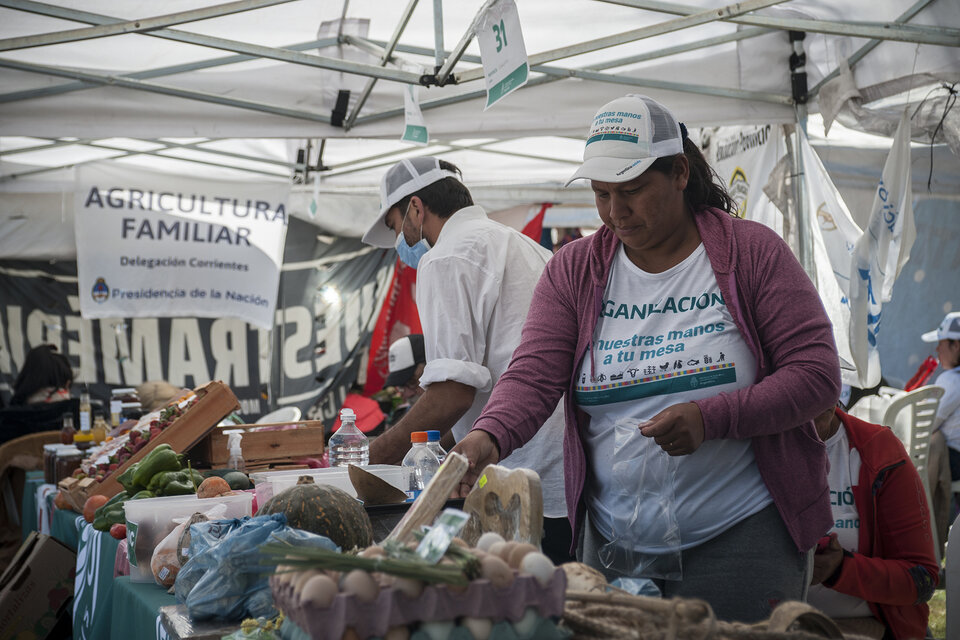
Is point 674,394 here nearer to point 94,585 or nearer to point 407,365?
point 94,585

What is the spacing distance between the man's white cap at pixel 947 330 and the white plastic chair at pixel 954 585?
12.5 ft

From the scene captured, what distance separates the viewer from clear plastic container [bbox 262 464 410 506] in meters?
2.41

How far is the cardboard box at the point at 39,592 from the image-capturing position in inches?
140

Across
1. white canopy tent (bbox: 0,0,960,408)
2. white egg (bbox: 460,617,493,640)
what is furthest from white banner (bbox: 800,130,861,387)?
white egg (bbox: 460,617,493,640)

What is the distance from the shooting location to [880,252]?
13.7ft

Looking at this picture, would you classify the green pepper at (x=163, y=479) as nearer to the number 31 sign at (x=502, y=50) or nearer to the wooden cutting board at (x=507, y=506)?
the wooden cutting board at (x=507, y=506)

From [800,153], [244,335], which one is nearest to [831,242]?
[800,153]

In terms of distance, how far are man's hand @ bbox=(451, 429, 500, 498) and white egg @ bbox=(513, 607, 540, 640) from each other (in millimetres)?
609

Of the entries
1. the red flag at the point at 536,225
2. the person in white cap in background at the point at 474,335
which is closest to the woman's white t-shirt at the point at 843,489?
the person in white cap in background at the point at 474,335

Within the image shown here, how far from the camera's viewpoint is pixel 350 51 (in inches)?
205

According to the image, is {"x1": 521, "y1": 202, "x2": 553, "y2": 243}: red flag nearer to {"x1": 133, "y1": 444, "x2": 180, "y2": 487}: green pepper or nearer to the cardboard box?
the cardboard box

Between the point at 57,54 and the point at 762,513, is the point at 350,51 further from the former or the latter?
the point at 762,513

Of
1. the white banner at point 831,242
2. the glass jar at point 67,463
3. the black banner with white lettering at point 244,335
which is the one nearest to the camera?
the white banner at point 831,242

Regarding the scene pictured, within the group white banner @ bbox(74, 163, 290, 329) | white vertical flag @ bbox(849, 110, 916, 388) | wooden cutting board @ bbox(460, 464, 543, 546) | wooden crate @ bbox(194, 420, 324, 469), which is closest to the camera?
wooden cutting board @ bbox(460, 464, 543, 546)
